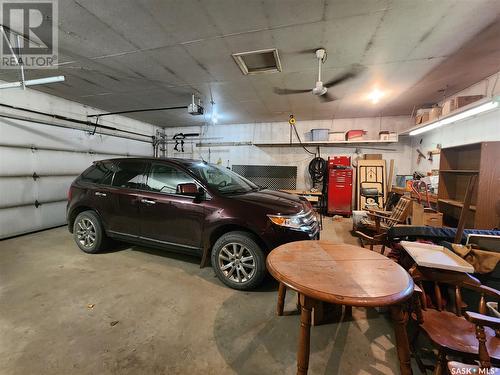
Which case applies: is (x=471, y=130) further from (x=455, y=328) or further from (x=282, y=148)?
(x=282, y=148)

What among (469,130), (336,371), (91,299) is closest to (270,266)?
(336,371)

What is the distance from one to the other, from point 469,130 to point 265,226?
4286mm

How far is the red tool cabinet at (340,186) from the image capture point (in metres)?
6.15

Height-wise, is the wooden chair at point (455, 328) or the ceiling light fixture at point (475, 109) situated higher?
the ceiling light fixture at point (475, 109)

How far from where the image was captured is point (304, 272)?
1.34 m

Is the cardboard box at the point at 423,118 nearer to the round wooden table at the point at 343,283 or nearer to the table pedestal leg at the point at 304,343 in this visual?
the round wooden table at the point at 343,283

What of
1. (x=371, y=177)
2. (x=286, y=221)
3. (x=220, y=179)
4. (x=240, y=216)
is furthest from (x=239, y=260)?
(x=371, y=177)

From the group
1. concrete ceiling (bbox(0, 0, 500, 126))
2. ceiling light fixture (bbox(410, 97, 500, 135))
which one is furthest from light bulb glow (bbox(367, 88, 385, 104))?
ceiling light fixture (bbox(410, 97, 500, 135))

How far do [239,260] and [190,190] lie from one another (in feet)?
3.16

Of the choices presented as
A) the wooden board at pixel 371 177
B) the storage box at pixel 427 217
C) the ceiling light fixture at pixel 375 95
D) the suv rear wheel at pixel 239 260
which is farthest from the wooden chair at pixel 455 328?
the wooden board at pixel 371 177

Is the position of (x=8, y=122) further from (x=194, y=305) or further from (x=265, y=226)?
(x=265, y=226)

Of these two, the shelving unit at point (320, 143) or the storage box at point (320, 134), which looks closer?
the shelving unit at point (320, 143)

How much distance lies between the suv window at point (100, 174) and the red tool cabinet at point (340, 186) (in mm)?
5318

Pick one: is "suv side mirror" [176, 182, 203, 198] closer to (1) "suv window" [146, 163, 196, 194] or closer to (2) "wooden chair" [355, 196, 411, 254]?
(1) "suv window" [146, 163, 196, 194]
